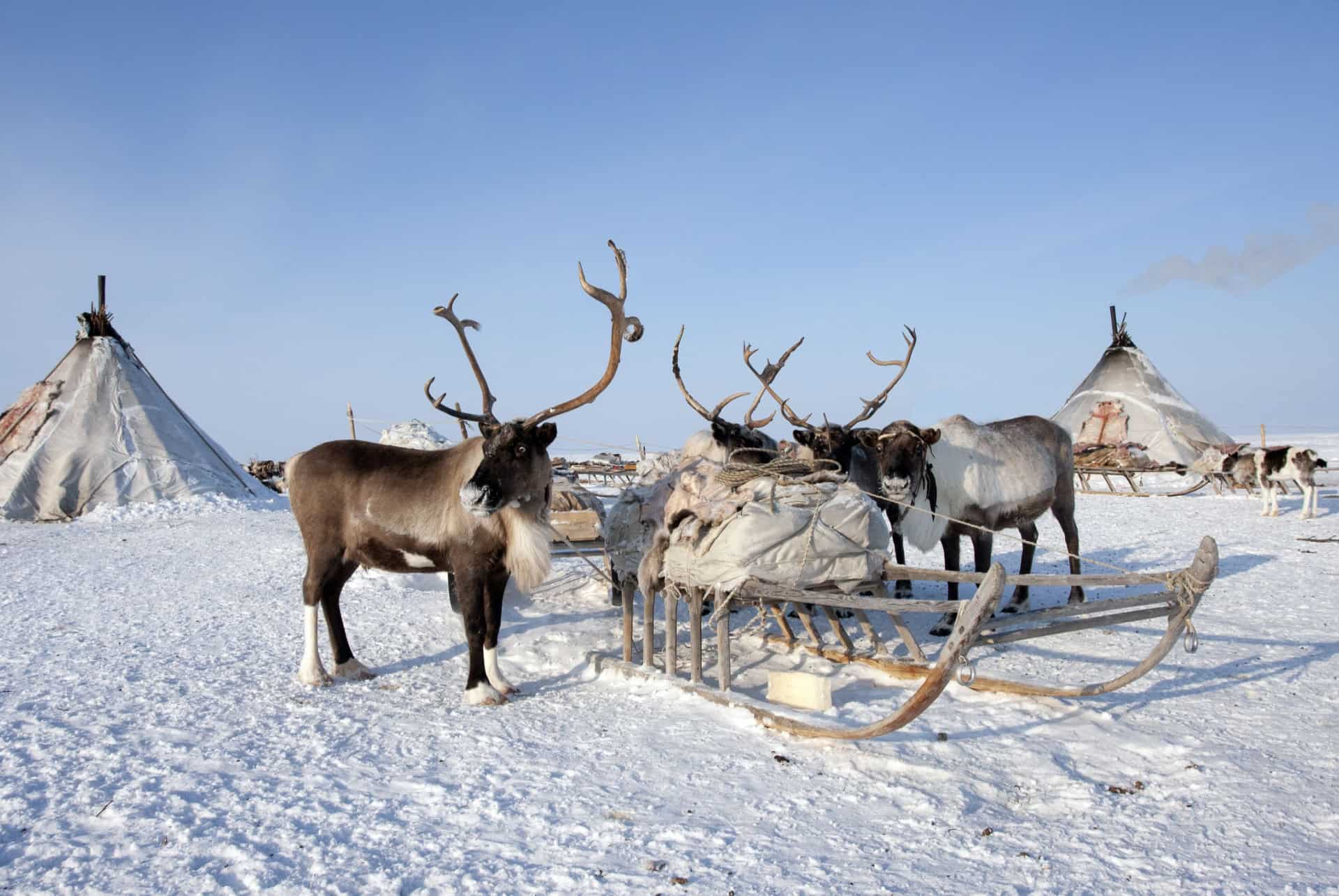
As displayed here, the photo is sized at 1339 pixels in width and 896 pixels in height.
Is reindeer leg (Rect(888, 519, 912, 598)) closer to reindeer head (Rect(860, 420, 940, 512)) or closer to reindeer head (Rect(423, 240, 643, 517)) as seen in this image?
reindeer head (Rect(860, 420, 940, 512))

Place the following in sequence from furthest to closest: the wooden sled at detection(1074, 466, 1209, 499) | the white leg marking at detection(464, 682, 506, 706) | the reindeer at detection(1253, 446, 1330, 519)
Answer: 1. the wooden sled at detection(1074, 466, 1209, 499)
2. the reindeer at detection(1253, 446, 1330, 519)
3. the white leg marking at detection(464, 682, 506, 706)

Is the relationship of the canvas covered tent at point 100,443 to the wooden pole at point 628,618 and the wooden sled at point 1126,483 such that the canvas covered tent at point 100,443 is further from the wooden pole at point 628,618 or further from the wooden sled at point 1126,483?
the wooden sled at point 1126,483

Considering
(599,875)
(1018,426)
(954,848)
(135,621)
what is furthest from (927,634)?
(135,621)

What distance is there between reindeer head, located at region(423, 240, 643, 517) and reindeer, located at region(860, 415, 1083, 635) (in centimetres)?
257

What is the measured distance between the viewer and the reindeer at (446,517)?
518cm

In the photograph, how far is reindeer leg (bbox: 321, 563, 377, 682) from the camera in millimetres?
5551

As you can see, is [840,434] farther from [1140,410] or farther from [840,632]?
[1140,410]

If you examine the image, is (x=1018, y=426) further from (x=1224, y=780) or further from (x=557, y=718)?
(x=557, y=718)

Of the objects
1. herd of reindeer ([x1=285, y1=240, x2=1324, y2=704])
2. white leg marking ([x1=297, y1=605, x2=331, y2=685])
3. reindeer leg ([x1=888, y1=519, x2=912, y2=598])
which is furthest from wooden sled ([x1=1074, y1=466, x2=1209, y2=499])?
white leg marking ([x1=297, y1=605, x2=331, y2=685])

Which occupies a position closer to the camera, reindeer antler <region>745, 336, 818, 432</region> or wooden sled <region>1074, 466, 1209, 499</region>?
reindeer antler <region>745, 336, 818, 432</region>

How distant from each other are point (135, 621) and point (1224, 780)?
7.36 metres

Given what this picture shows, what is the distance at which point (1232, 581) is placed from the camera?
8609 millimetres

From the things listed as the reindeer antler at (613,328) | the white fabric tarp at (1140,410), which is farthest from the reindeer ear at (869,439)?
the white fabric tarp at (1140,410)

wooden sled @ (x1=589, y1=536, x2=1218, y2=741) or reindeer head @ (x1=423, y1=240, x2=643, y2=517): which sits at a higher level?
reindeer head @ (x1=423, y1=240, x2=643, y2=517)
